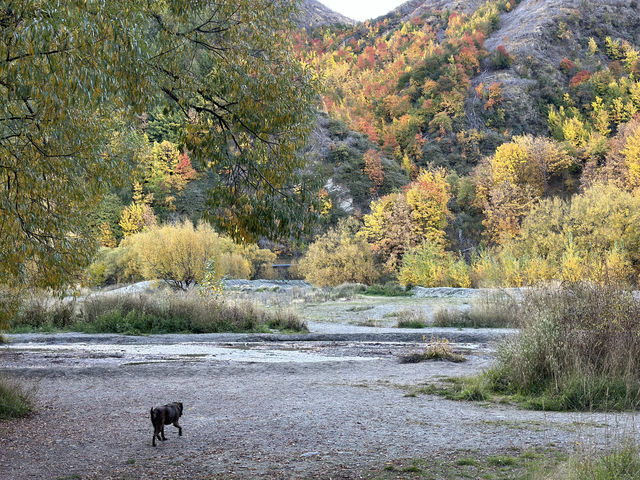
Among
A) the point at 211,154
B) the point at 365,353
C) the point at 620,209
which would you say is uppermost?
Answer: the point at 620,209

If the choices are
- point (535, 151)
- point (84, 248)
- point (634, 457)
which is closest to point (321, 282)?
point (535, 151)

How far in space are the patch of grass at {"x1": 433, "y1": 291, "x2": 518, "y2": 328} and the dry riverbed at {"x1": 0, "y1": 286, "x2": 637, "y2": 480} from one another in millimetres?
7946

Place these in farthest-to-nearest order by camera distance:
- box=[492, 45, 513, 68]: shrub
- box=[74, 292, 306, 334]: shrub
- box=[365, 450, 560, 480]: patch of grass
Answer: box=[492, 45, 513, 68]: shrub
box=[74, 292, 306, 334]: shrub
box=[365, 450, 560, 480]: patch of grass

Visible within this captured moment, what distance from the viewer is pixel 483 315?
22.7 metres

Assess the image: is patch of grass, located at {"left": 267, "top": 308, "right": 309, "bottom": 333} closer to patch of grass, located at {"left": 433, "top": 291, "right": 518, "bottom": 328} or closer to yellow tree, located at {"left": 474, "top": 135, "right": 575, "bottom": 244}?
patch of grass, located at {"left": 433, "top": 291, "right": 518, "bottom": 328}

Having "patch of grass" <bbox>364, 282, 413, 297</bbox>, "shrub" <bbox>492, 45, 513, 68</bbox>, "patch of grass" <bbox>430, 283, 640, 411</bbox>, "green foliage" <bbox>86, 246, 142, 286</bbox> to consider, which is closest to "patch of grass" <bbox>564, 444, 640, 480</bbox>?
"patch of grass" <bbox>430, 283, 640, 411</bbox>

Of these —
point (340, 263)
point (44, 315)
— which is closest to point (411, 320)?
point (44, 315)

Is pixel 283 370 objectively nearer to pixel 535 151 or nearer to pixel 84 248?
pixel 84 248

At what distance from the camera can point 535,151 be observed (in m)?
68.5

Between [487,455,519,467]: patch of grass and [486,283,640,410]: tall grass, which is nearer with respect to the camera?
[487,455,519,467]: patch of grass

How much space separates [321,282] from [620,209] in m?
24.4

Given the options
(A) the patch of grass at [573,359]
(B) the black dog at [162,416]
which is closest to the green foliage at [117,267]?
(A) the patch of grass at [573,359]

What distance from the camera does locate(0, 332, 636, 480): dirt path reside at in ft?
18.1

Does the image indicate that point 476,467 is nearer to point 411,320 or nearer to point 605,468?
point 605,468
